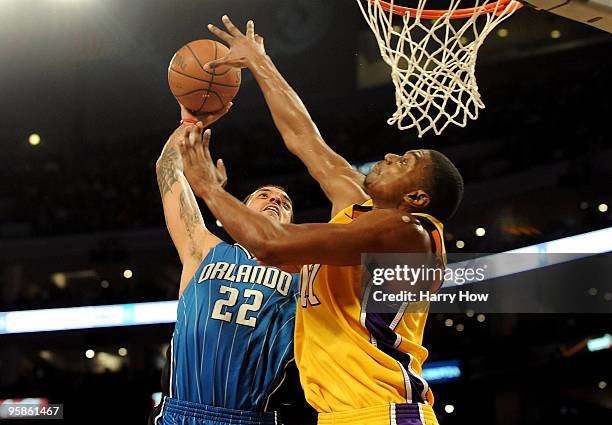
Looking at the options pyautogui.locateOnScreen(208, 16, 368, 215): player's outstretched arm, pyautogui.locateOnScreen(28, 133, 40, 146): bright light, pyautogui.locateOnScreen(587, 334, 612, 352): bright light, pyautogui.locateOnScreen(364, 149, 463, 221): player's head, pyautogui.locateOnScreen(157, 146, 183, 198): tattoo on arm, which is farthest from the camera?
pyautogui.locateOnScreen(28, 133, 40, 146): bright light

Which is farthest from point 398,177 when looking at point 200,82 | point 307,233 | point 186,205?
point 186,205

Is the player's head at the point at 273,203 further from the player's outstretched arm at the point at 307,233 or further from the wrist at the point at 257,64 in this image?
the player's outstretched arm at the point at 307,233

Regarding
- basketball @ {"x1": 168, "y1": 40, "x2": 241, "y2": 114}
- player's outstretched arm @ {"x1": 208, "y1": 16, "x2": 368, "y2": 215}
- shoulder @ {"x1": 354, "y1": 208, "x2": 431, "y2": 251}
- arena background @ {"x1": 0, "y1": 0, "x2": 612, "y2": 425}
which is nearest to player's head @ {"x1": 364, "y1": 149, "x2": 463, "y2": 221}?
shoulder @ {"x1": 354, "y1": 208, "x2": 431, "y2": 251}

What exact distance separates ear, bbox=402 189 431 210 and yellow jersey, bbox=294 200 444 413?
4 cm

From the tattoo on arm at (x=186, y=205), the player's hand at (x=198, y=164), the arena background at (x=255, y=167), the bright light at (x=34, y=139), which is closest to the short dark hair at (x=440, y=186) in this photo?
the player's hand at (x=198, y=164)

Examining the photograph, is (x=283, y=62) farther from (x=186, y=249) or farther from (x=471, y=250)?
(x=186, y=249)

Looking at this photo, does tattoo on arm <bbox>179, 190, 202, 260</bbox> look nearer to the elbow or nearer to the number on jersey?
the number on jersey

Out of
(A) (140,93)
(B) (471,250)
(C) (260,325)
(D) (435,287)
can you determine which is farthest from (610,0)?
(A) (140,93)

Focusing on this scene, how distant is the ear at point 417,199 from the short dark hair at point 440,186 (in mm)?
13

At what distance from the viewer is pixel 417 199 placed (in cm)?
243

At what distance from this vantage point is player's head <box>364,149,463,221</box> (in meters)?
2.43

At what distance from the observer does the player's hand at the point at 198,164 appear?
2324 mm

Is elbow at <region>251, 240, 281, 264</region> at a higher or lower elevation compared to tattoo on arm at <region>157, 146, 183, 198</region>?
lower

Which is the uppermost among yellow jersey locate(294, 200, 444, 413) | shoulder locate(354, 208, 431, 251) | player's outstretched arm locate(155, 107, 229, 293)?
player's outstretched arm locate(155, 107, 229, 293)
